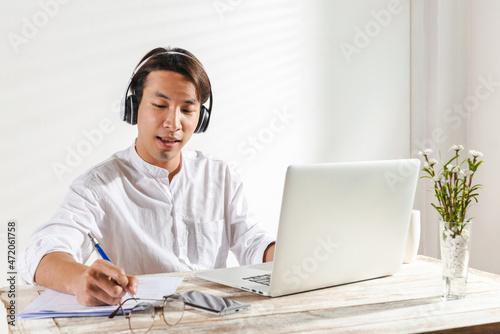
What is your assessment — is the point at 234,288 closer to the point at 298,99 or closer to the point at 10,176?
the point at 10,176

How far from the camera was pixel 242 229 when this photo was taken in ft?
6.62

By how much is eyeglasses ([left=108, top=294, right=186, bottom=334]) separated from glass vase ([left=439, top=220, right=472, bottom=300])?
24.4 inches

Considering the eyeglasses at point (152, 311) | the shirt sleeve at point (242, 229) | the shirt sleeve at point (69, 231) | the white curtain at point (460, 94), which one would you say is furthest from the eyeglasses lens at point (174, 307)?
the white curtain at point (460, 94)

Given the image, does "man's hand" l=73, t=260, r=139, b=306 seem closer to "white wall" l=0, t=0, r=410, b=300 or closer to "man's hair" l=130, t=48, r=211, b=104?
"man's hair" l=130, t=48, r=211, b=104

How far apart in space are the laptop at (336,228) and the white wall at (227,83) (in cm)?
141

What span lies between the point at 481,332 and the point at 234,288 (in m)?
0.57

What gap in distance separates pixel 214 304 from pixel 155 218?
76 centimetres

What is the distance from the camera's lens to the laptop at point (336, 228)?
121cm

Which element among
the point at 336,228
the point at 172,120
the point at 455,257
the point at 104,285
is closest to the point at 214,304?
the point at 104,285

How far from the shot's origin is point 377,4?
3258mm

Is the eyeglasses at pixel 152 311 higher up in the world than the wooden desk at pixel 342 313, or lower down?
higher up

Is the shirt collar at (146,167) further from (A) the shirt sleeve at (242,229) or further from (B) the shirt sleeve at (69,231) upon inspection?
(A) the shirt sleeve at (242,229)

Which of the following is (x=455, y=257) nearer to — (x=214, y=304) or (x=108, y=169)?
(x=214, y=304)

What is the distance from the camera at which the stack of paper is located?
111 centimetres
